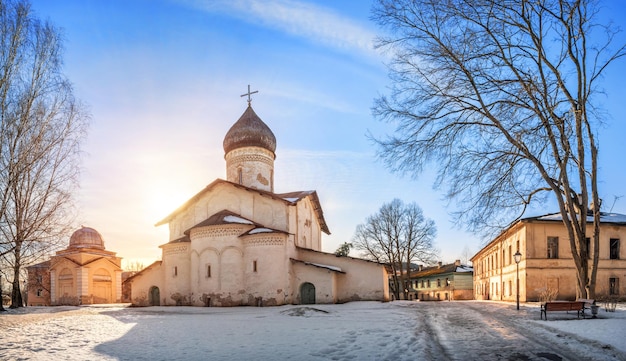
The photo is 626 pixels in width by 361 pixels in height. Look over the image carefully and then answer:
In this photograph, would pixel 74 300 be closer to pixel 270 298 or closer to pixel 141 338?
pixel 270 298

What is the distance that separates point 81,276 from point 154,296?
35.8ft

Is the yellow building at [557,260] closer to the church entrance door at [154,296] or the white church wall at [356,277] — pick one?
the white church wall at [356,277]

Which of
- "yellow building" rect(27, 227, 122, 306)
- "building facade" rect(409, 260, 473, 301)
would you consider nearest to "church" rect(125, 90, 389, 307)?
"yellow building" rect(27, 227, 122, 306)

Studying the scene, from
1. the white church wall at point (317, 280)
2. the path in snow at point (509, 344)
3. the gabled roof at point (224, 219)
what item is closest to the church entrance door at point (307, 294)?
the white church wall at point (317, 280)

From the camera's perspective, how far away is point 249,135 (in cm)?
2970

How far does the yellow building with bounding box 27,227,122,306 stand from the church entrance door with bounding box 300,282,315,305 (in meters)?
20.7

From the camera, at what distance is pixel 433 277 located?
5850 cm

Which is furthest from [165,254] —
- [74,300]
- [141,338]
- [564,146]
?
[564,146]

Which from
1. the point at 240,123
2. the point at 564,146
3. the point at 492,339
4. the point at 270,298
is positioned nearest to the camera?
the point at 492,339

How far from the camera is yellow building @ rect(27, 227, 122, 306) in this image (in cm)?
3491

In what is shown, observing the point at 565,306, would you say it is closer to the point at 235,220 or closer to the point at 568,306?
the point at 568,306

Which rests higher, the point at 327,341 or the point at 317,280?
the point at 327,341

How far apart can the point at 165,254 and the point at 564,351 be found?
23.1 meters

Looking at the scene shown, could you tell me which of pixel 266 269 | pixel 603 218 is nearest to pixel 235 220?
pixel 266 269
